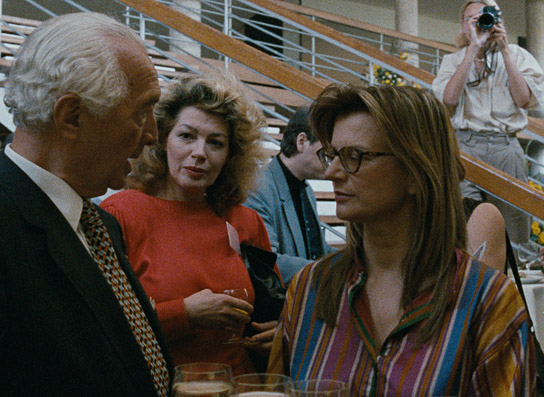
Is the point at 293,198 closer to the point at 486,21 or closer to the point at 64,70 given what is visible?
the point at 486,21

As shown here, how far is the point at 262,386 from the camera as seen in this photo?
95cm

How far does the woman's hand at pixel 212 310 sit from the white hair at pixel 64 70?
79 cm

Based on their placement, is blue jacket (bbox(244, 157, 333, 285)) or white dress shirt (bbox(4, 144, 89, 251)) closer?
white dress shirt (bbox(4, 144, 89, 251))

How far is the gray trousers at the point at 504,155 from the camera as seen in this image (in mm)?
3480

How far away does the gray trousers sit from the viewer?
3480mm

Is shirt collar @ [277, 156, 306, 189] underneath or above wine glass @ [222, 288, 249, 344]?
above

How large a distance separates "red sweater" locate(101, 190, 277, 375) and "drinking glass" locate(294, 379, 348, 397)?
3.10ft

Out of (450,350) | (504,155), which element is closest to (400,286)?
(450,350)

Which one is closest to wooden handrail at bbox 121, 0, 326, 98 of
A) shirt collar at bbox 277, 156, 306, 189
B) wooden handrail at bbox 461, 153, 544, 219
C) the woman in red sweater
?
shirt collar at bbox 277, 156, 306, 189

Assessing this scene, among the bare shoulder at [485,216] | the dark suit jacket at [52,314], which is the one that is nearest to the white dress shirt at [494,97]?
the bare shoulder at [485,216]

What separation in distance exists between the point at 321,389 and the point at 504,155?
115 inches

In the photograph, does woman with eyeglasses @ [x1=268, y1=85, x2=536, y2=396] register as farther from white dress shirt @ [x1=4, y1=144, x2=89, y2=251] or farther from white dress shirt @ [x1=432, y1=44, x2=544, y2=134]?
white dress shirt @ [x1=432, y1=44, x2=544, y2=134]

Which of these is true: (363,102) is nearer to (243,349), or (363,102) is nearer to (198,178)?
(198,178)

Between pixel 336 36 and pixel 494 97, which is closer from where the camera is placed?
pixel 494 97
